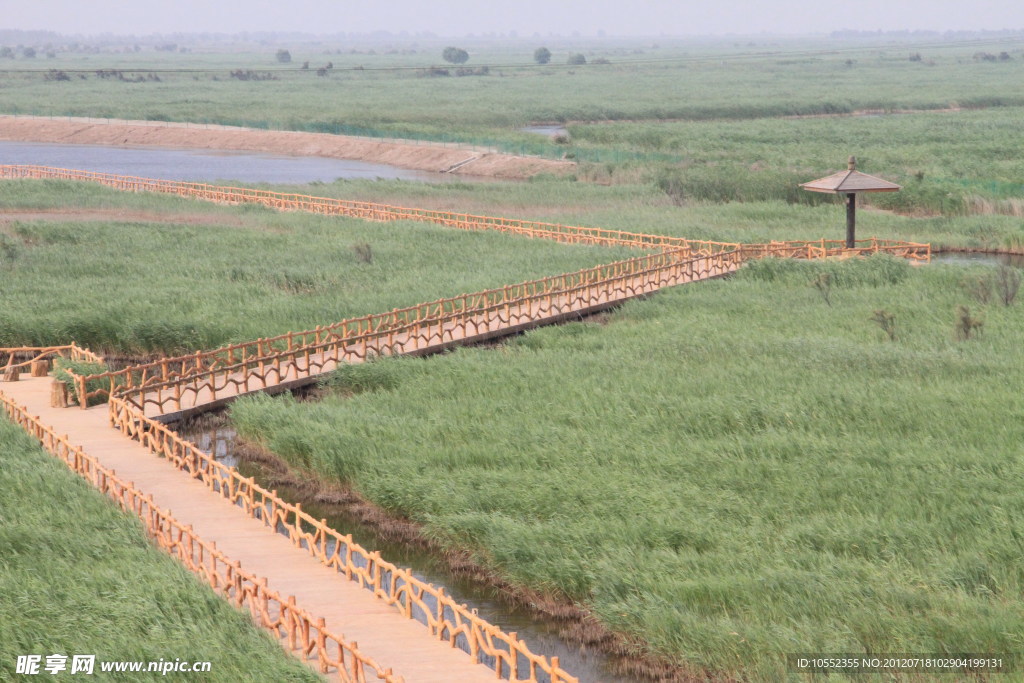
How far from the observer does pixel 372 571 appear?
1753 centimetres

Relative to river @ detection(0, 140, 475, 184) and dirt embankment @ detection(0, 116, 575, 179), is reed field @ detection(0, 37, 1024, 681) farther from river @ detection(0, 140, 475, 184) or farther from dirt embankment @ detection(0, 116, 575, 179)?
dirt embankment @ detection(0, 116, 575, 179)

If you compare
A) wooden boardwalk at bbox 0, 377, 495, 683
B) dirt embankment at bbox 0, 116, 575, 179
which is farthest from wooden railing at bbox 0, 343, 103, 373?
dirt embankment at bbox 0, 116, 575, 179

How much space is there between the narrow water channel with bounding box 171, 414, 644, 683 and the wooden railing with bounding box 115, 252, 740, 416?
211 cm

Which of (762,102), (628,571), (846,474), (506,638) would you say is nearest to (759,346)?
(846,474)

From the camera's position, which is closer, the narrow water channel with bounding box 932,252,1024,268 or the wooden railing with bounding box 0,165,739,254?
the narrow water channel with bounding box 932,252,1024,268

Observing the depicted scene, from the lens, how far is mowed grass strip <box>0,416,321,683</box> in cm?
1278

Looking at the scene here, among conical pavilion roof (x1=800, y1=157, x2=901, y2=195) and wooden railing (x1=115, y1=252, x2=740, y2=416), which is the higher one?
conical pavilion roof (x1=800, y1=157, x2=901, y2=195)

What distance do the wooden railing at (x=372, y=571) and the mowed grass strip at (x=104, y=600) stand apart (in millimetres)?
1584

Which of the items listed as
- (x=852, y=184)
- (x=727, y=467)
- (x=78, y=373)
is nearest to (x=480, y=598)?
(x=727, y=467)

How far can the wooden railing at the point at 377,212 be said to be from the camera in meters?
44.4

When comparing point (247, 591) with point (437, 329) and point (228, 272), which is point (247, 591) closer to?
point (437, 329)

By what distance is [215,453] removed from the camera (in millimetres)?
23328

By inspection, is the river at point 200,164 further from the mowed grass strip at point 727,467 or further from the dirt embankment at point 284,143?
the mowed grass strip at point 727,467

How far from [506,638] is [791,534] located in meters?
5.63
